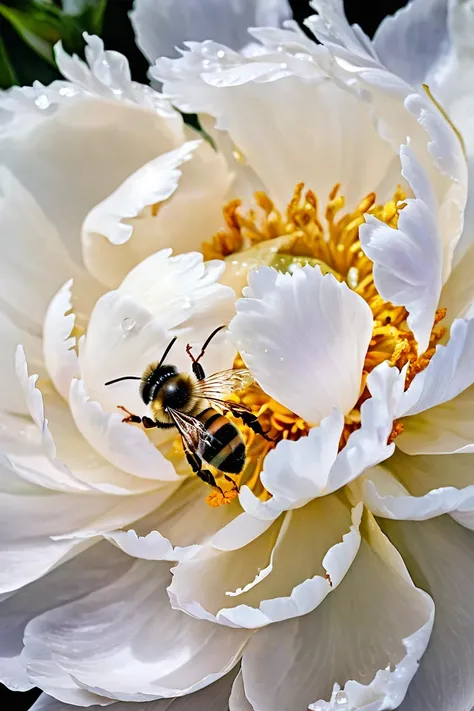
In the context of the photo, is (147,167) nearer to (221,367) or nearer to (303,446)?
(221,367)

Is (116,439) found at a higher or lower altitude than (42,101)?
lower

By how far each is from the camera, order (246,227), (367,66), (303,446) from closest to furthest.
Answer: (303,446)
(367,66)
(246,227)

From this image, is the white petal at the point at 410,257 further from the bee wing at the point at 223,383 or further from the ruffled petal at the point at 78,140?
the ruffled petal at the point at 78,140

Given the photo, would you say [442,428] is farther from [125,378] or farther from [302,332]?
[125,378]

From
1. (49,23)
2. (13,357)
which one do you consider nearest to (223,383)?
(13,357)

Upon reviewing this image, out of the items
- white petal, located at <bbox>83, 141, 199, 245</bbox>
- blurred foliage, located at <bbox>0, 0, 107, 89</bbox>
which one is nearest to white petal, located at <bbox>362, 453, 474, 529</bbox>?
white petal, located at <bbox>83, 141, 199, 245</bbox>

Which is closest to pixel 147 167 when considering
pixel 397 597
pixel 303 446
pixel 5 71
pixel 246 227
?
pixel 246 227

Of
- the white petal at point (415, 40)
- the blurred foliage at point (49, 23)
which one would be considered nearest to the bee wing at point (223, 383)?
the white petal at point (415, 40)
